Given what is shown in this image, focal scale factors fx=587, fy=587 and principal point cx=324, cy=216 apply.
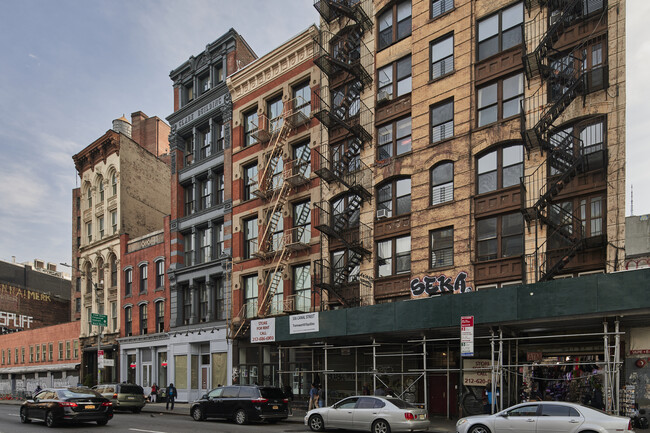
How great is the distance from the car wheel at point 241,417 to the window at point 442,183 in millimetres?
12231

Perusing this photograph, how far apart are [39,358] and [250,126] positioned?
41.1m

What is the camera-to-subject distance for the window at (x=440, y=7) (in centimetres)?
2752

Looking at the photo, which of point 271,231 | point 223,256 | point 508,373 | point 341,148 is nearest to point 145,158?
point 223,256

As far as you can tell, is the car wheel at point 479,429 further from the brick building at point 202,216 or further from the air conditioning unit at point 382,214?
the brick building at point 202,216

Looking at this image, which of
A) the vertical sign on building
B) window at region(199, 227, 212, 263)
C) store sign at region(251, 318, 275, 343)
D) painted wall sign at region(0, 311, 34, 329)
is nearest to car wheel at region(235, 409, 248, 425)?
store sign at region(251, 318, 275, 343)

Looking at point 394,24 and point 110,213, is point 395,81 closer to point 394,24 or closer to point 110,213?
point 394,24

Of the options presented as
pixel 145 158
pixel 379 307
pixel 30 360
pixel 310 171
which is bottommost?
pixel 30 360

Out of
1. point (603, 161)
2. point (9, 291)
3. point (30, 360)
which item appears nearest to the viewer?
point (603, 161)

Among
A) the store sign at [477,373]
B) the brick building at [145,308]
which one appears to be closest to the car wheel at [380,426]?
the store sign at [477,373]

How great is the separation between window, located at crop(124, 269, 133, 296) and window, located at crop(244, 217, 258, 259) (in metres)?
15.4

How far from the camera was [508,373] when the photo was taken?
864 inches

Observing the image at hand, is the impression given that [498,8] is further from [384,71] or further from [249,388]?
[249,388]

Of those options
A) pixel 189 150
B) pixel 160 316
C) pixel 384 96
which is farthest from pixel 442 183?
pixel 160 316

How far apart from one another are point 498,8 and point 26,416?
25.4 meters
